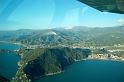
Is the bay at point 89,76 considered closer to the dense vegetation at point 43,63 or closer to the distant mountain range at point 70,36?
the dense vegetation at point 43,63

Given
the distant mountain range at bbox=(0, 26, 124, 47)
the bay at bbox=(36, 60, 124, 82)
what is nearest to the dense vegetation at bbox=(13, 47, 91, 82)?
the bay at bbox=(36, 60, 124, 82)

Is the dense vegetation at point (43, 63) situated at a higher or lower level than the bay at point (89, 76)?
higher

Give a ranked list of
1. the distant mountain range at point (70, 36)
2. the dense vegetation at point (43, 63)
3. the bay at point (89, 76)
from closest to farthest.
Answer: the bay at point (89, 76), the dense vegetation at point (43, 63), the distant mountain range at point (70, 36)

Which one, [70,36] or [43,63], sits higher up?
[70,36]

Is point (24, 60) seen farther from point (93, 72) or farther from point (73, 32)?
point (73, 32)

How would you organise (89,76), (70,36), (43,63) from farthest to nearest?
1. (70,36)
2. (43,63)
3. (89,76)

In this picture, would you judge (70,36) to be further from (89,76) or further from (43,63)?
(89,76)

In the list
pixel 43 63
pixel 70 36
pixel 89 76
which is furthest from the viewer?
pixel 70 36

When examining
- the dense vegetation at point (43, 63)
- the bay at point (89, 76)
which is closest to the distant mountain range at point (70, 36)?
the dense vegetation at point (43, 63)

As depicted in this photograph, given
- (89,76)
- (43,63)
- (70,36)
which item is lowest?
(89,76)

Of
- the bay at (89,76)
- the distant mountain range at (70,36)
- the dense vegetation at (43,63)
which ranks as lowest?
the bay at (89,76)

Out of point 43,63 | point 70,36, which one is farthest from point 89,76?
point 70,36

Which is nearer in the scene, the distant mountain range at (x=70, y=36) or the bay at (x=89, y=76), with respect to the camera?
the bay at (x=89, y=76)
